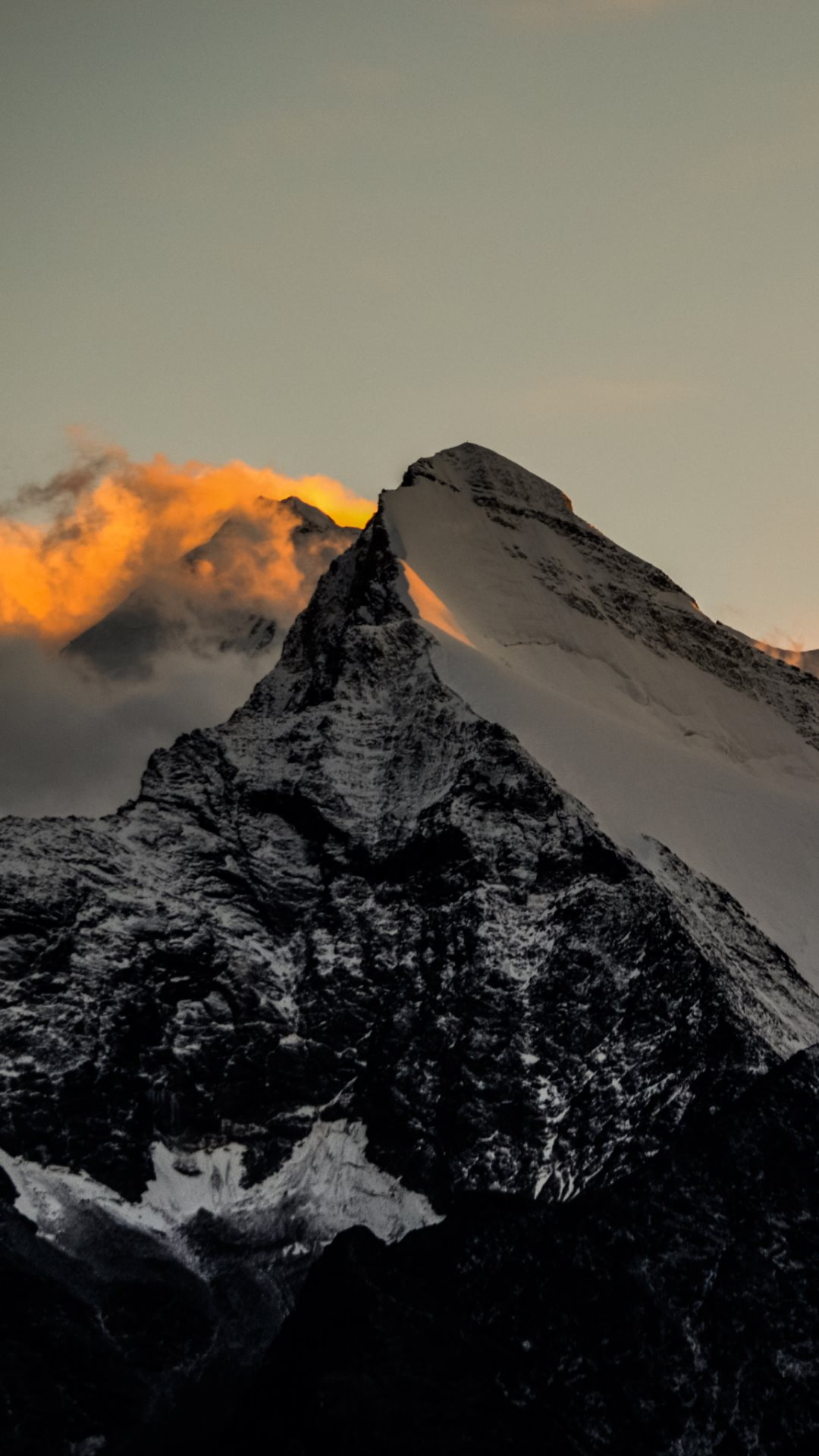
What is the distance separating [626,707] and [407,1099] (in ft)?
189

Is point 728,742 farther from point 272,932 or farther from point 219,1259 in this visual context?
point 219,1259

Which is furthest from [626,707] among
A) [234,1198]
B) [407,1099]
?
[234,1198]

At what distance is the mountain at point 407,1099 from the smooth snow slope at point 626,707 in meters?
0.84

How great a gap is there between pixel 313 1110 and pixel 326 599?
6557cm

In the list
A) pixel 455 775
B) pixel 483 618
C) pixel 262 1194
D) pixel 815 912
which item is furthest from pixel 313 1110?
pixel 483 618

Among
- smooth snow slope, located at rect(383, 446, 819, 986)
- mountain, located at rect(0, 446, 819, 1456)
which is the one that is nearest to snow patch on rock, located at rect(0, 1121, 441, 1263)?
mountain, located at rect(0, 446, 819, 1456)

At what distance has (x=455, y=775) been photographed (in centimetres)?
14775

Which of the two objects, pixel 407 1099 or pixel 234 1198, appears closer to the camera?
pixel 234 1198

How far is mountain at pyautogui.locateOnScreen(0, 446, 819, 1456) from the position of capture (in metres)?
118

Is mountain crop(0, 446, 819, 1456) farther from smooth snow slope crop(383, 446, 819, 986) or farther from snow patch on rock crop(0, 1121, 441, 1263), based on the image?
smooth snow slope crop(383, 446, 819, 986)

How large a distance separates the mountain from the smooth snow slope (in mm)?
842

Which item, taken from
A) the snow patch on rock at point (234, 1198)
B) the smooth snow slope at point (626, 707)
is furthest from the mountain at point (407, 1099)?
the smooth snow slope at point (626, 707)

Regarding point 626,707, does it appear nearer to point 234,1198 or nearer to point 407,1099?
point 407,1099

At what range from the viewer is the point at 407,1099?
130m
